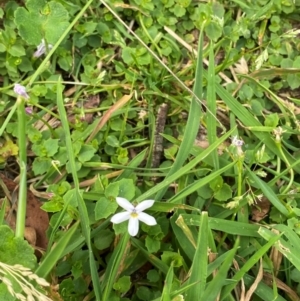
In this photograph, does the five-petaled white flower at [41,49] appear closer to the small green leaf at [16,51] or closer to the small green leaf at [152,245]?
the small green leaf at [16,51]

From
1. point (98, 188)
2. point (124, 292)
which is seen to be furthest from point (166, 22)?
point (124, 292)

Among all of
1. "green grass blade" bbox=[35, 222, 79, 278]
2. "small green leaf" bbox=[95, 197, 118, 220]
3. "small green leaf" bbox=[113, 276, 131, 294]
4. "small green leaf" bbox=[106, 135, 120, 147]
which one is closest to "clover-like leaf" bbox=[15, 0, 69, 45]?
"small green leaf" bbox=[106, 135, 120, 147]

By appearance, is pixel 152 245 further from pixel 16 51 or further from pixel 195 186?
pixel 16 51

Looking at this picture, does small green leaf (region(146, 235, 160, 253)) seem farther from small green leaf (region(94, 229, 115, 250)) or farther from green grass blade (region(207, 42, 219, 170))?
green grass blade (region(207, 42, 219, 170))

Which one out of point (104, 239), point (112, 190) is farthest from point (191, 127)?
point (104, 239)

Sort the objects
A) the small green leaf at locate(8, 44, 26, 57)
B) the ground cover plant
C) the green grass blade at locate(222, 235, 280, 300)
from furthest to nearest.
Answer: the small green leaf at locate(8, 44, 26, 57)
the ground cover plant
the green grass blade at locate(222, 235, 280, 300)

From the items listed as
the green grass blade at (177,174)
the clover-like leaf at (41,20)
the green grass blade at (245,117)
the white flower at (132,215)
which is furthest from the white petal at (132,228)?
the clover-like leaf at (41,20)
